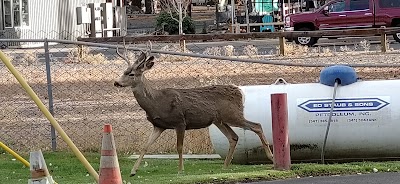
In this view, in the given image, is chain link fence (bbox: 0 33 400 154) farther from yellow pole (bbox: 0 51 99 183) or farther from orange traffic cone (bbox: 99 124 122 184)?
orange traffic cone (bbox: 99 124 122 184)

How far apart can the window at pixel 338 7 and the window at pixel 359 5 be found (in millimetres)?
340

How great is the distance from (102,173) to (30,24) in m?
34.1

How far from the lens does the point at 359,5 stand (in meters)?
34.2

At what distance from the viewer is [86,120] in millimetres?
15172

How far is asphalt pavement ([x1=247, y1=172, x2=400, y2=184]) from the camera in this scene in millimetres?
9258

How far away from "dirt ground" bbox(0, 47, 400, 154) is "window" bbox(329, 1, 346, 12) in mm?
9140

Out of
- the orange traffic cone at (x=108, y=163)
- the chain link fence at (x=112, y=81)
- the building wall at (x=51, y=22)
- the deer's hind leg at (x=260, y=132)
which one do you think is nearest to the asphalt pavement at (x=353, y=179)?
the deer's hind leg at (x=260, y=132)

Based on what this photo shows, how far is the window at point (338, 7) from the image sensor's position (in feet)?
113

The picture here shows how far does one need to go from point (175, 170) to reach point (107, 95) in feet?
25.2

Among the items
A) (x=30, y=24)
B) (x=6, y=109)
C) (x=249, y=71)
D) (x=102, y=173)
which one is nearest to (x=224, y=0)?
(x=30, y=24)

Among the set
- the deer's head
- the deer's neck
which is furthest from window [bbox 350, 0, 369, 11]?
the deer's head

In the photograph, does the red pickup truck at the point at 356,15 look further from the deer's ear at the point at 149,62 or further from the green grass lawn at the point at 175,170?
the deer's ear at the point at 149,62

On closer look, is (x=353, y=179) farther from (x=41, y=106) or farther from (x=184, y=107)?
(x=41, y=106)

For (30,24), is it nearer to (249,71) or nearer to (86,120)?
(249,71)
